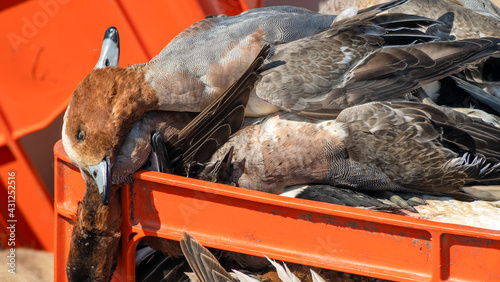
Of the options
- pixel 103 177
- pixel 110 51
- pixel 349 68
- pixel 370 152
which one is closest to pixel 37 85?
pixel 110 51

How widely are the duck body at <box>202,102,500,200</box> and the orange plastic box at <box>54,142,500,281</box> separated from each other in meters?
0.31

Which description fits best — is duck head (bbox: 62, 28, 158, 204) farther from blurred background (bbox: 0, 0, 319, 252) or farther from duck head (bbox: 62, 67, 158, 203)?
blurred background (bbox: 0, 0, 319, 252)

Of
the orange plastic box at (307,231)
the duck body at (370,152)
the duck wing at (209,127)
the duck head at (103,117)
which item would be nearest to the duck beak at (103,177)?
the duck head at (103,117)

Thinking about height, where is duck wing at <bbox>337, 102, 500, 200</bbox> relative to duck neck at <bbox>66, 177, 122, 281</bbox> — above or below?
below

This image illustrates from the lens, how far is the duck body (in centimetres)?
209

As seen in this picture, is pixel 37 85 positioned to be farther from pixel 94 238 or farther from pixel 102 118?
pixel 94 238

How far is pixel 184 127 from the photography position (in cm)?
215

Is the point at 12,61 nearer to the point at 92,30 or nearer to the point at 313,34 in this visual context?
the point at 92,30

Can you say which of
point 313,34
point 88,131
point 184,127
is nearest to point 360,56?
point 313,34

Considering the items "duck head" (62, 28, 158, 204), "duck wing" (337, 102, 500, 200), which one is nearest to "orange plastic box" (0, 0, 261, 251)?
"duck head" (62, 28, 158, 204)

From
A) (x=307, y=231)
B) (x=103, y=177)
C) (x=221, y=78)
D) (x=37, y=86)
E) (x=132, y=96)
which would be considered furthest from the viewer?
(x=37, y=86)

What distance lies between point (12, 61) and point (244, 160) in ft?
4.19

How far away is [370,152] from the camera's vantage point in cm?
210

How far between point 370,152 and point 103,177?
3.30 ft
